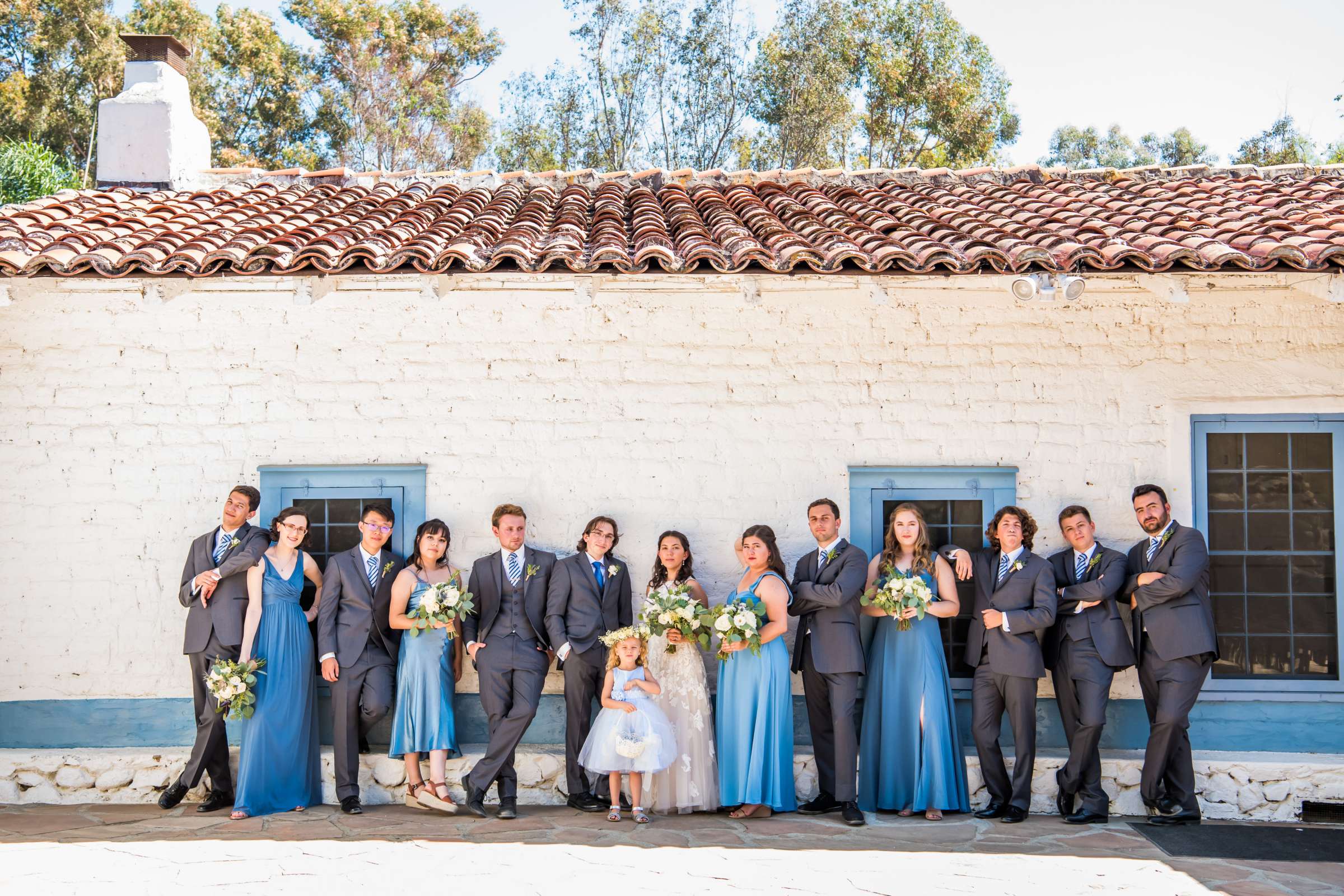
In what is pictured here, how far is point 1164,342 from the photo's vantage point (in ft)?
25.9

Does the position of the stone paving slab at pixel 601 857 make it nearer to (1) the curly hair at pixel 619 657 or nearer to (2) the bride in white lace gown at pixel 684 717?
(2) the bride in white lace gown at pixel 684 717


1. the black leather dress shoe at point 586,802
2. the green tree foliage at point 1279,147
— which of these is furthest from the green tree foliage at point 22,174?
the green tree foliage at point 1279,147

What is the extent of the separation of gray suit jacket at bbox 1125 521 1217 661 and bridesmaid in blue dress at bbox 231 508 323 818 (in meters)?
5.24

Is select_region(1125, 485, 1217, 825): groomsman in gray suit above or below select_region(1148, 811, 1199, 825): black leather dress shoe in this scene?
above

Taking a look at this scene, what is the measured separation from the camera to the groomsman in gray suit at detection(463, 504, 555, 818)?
7.27 meters

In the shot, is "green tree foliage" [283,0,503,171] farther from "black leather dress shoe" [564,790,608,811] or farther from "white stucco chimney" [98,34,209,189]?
"black leather dress shoe" [564,790,608,811]

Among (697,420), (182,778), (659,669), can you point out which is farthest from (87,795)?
(697,420)

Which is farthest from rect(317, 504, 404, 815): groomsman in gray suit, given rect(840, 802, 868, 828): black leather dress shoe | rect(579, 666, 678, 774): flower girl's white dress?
rect(840, 802, 868, 828): black leather dress shoe

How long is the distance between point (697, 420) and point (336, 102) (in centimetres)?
2401

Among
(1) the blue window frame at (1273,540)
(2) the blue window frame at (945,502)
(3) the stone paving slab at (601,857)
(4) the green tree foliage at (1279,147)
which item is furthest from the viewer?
(4) the green tree foliage at (1279,147)

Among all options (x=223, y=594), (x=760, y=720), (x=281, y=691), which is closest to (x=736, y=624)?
(x=760, y=720)

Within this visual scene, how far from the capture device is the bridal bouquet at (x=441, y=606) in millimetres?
7145

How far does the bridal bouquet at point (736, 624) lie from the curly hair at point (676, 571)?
1.50 ft

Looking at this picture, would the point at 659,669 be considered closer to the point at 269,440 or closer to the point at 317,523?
the point at 317,523
